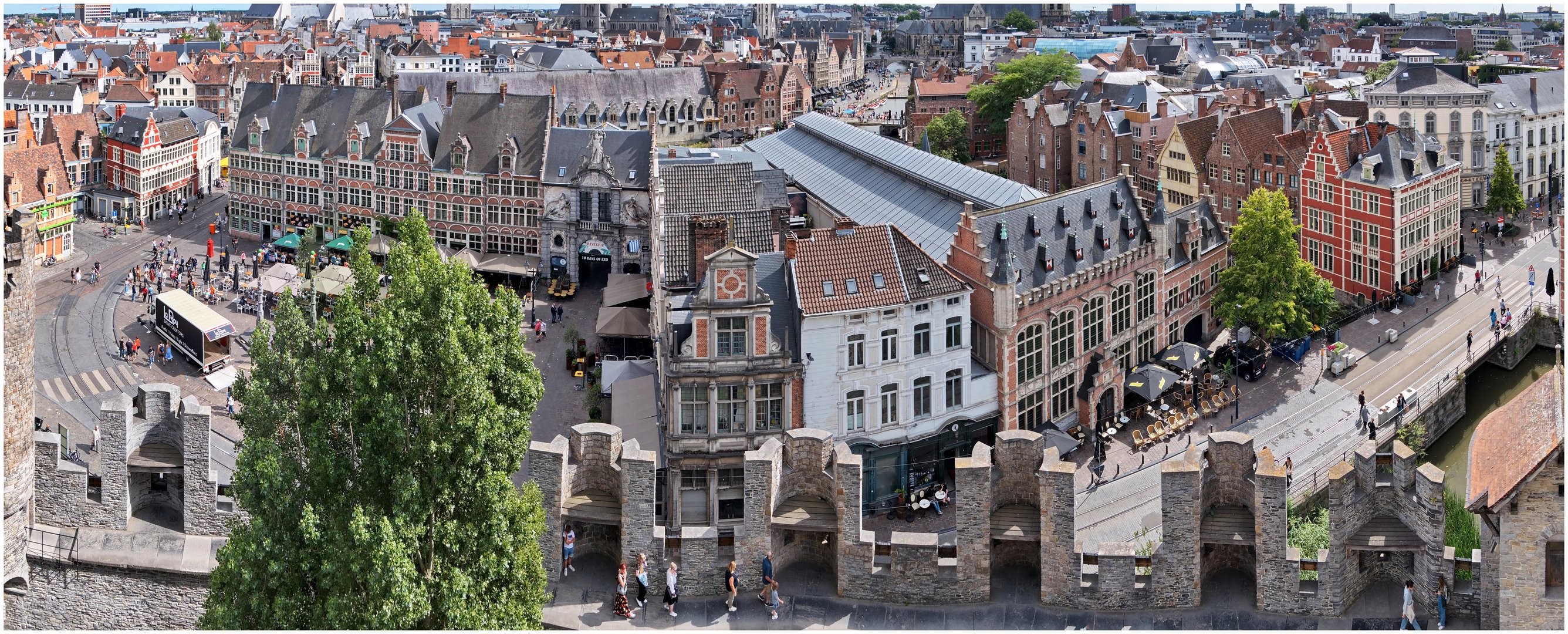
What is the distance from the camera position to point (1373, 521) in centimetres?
2745

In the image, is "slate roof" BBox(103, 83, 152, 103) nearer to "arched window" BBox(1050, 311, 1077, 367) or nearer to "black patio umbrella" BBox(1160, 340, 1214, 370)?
"black patio umbrella" BBox(1160, 340, 1214, 370)

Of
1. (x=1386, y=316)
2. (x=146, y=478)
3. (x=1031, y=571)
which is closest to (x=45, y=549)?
(x=146, y=478)

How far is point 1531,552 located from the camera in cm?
2420

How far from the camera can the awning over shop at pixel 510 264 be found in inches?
Answer: 3233

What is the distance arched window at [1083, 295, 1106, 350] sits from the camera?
56.2 metres

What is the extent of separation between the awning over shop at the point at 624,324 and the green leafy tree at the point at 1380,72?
96.3 metres

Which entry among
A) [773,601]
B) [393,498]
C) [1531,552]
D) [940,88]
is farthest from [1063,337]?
[940,88]

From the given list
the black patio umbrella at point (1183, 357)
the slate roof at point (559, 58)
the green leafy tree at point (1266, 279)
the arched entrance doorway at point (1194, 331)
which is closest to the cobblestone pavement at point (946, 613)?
the black patio umbrella at point (1183, 357)

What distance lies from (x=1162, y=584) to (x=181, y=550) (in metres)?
18.4

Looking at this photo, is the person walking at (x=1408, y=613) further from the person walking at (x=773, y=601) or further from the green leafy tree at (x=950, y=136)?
the green leafy tree at (x=950, y=136)

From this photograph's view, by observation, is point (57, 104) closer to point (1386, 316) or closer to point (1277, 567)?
point (1386, 316)

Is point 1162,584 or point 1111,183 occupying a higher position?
point 1111,183

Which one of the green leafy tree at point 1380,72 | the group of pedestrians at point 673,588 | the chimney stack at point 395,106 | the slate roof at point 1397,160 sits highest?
the green leafy tree at point 1380,72

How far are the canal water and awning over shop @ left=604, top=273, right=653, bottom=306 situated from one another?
33629mm
